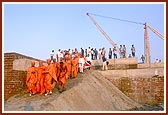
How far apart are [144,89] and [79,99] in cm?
534

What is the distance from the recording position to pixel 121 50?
21.1 meters

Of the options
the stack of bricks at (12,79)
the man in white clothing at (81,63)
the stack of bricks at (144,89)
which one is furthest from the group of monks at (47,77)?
the stack of bricks at (144,89)

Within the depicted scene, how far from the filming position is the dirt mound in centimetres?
1072

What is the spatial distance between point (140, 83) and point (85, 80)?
355cm

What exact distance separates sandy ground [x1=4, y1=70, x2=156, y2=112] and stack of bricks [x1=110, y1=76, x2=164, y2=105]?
136 cm

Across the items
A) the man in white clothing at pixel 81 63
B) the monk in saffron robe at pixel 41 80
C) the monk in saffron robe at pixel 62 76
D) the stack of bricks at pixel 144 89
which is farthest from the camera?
the stack of bricks at pixel 144 89

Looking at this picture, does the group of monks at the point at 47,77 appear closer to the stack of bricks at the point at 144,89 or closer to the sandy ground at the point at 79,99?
the sandy ground at the point at 79,99

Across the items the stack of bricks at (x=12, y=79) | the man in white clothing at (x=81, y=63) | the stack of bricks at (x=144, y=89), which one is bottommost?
the stack of bricks at (x=144, y=89)

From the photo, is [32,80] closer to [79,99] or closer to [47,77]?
[47,77]

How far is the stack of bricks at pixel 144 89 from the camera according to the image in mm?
15947

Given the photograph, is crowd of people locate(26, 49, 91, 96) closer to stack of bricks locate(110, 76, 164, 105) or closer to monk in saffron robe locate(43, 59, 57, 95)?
monk in saffron robe locate(43, 59, 57, 95)

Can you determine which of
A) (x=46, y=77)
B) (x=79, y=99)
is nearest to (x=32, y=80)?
(x=46, y=77)

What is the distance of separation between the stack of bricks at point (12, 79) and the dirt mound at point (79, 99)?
1.26ft

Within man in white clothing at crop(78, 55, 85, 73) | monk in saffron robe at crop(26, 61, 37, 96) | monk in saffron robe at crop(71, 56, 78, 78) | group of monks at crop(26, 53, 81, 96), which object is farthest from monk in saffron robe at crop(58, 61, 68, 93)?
man in white clothing at crop(78, 55, 85, 73)
